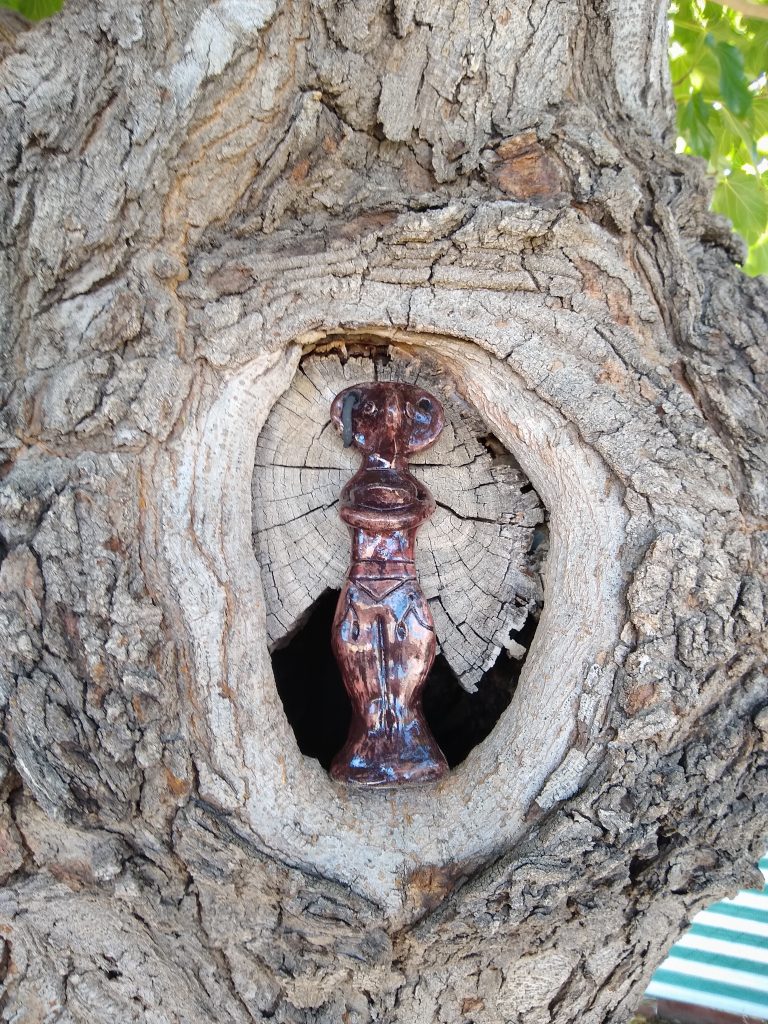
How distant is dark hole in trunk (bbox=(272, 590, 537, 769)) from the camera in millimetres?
2316

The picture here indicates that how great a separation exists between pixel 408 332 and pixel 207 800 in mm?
1039

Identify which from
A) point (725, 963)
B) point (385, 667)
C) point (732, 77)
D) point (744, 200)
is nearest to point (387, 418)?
point (385, 667)

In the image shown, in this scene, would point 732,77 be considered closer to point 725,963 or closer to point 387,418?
point 387,418

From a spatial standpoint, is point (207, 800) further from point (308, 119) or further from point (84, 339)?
point (308, 119)

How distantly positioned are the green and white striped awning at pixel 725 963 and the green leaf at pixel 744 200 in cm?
261

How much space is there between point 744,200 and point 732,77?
0.69 meters

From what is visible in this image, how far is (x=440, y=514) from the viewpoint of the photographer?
199cm

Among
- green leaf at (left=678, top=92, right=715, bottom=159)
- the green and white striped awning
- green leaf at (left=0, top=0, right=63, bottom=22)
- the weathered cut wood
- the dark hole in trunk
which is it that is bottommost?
the green and white striped awning

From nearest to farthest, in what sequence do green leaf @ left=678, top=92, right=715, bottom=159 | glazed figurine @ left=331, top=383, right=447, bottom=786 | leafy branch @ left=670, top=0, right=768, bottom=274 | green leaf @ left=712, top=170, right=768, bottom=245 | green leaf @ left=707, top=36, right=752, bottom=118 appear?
glazed figurine @ left=331, top=383, right=447, bottom=786, green leaf @ left=707, top=36, right=752, bottom=118, green leaf @ left=678, top=92, right=715, bottom=159, leafy branch @ left=670, top=0, right=768, bottom=274, green leaf @ left=712, top=170, right=768, bottom=245

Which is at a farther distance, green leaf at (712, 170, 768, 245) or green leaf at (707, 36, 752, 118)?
green leaf at (712, 170, 768, 245)

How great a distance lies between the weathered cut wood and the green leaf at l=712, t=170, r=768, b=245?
164 centimetres

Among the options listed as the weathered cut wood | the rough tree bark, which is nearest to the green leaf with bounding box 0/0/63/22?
the rough tree bark

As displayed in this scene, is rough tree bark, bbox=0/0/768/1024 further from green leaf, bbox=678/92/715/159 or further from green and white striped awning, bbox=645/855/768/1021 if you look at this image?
green and white striped awning, bbox=645/855/768/1021

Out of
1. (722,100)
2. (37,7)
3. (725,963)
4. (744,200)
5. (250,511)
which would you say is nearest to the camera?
(250,511)
